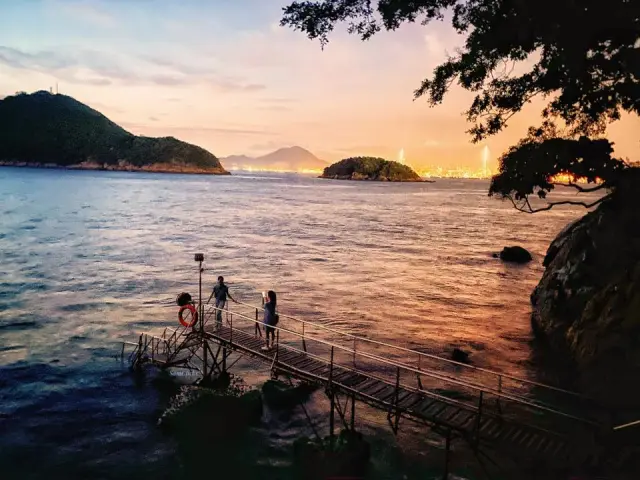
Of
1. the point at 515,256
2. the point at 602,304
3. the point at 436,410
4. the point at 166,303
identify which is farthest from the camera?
the point at 515,256

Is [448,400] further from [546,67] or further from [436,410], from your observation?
[546,67]

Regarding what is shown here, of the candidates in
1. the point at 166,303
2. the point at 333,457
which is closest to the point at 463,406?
the point at 333,457

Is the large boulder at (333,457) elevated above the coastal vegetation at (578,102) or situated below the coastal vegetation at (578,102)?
below

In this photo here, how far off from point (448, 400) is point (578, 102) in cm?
1313

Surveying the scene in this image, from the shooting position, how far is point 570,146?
17.8 m

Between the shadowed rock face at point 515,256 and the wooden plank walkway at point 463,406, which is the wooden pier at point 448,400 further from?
the shadowed rock face at point 515,256

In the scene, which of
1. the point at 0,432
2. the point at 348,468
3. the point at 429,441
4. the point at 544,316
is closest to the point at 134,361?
the point at 0,432

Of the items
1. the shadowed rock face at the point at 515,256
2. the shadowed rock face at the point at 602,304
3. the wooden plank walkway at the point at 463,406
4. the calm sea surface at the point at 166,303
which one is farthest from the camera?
the shadowed rock face at the point at 515,256

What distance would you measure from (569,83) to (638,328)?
9.07 meters

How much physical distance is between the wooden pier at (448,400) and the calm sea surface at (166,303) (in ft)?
5.69

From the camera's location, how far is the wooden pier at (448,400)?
12.5m

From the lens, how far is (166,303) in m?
32.3

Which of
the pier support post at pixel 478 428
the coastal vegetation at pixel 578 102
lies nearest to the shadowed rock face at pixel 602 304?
the coastal vegetation at pixel 578 102

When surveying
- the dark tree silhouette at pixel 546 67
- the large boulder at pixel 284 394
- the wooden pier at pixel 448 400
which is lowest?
the large boulder at pixel 284 394
